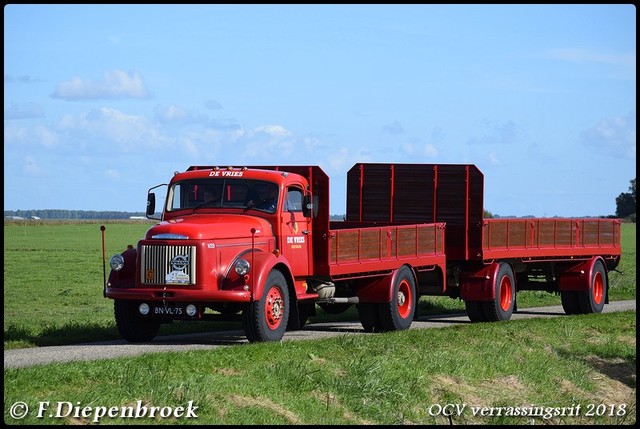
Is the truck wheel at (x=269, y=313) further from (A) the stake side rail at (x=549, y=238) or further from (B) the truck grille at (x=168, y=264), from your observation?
(A) the stake side rail at (x=549, y=238)

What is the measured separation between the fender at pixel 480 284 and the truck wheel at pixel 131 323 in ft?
26.5

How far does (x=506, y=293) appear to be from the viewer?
88.2 feet

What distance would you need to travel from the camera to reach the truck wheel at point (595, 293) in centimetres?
2920

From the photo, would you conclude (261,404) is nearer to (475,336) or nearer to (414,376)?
(414,376)

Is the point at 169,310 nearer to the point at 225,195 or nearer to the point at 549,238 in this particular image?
the point at 225,195

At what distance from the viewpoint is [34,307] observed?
30.3 meters

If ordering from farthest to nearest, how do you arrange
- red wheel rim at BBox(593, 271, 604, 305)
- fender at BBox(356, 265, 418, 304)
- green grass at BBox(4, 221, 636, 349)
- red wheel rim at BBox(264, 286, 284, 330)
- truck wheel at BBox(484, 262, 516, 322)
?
red wheel rim at BBox(593, 271, 604, 305)
truck wheel at BBox(484, 262, 516, 322)
fender at BBox(356, 265, 418, 304)
green grass at BBox(4, 221, 636, 349)
red wheel rim at BBox(264, 286, 284, 330)

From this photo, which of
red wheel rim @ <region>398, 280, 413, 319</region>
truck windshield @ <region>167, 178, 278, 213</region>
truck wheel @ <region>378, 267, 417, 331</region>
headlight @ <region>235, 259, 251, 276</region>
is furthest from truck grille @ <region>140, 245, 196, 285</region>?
red wheel rim @ <region>398, 280, 413, 319</region>

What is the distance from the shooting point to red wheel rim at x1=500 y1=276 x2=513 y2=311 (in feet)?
87.6

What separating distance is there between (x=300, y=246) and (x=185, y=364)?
5524 mm

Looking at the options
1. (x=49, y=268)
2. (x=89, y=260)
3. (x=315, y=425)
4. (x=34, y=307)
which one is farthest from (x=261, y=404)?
(x=89, y=260)

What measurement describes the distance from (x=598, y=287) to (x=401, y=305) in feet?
29.2

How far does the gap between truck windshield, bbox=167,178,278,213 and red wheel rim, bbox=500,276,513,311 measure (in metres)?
8.23

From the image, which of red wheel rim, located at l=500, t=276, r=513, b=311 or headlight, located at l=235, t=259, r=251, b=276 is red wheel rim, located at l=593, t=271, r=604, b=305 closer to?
red wheel rim, located at l=500, t=276, r=513, b=311
